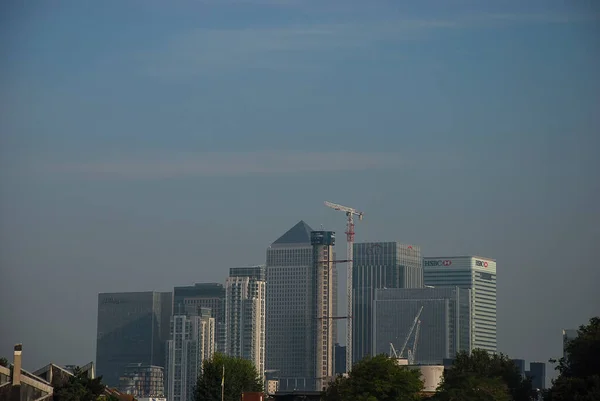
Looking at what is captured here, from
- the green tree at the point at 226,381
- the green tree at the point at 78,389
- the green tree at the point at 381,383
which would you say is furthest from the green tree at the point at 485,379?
the green tree at the point at 226,381

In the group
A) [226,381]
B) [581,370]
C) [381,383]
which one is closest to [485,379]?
[581,370]

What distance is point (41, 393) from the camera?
97938mm

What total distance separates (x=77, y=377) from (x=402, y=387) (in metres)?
29.6

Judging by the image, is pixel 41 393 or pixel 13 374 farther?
pixel 41 393

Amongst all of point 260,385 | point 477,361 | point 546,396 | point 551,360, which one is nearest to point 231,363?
point 260,385

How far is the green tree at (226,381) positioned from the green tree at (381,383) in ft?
100

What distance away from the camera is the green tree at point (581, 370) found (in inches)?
3669

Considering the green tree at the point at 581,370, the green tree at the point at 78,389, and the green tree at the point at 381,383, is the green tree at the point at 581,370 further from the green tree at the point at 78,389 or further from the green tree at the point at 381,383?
the green tree at the point at 78,389

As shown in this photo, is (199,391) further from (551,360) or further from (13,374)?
(13,374)

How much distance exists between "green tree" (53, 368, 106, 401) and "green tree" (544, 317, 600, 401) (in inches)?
1381

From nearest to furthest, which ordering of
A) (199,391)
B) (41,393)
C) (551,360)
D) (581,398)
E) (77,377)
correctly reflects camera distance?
(581,398) → (41,393) → (77,377) → (551,360) → (199,391)

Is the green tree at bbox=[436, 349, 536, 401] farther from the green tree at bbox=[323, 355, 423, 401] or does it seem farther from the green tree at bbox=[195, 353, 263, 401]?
the green tree at bbox=[195, 353, 263, 401]

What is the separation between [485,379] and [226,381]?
49.2 meters

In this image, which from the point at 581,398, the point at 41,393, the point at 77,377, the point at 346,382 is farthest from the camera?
the point at 346,382
